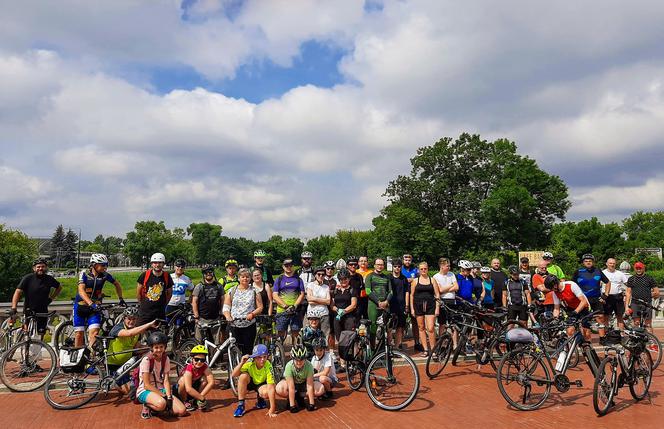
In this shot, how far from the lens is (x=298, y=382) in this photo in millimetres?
6492

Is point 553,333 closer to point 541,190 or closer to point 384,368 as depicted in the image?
point 384,368

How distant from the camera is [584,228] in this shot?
65.7m

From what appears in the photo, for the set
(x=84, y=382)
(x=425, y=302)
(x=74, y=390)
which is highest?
(x=425, y=302)

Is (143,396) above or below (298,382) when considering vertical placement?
below

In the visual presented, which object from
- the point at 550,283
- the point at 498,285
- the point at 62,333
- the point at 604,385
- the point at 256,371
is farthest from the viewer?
the point at 498,285

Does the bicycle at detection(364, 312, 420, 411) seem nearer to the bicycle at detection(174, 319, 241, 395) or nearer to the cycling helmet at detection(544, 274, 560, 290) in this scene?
the bicycle at detection(174, 319, 241, 395)

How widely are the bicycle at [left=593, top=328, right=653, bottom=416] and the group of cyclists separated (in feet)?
1.66

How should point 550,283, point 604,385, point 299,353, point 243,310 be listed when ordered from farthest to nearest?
point 550,283, point 243,310, point 299,353, point 604,385

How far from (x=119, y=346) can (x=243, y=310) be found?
191cm

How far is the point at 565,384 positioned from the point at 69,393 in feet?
23.0

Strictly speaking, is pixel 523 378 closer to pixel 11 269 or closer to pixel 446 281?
pixel 446 281

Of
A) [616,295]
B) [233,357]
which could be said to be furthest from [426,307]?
[616,295]

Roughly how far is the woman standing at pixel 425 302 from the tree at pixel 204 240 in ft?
362

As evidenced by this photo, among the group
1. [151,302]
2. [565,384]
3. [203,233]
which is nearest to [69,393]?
[151,302]
